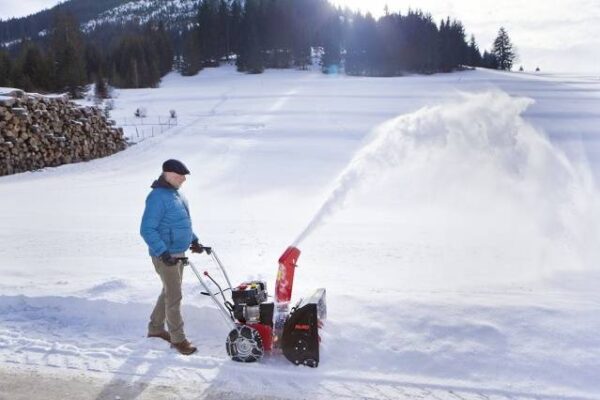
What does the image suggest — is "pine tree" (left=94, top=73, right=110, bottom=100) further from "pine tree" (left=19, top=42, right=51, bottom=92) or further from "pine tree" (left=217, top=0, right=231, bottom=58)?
"pine tree" (left=217, top=0, right=231, bottom=58)

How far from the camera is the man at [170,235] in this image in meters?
5.29

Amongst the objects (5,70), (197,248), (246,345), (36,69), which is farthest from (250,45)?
(246,345)

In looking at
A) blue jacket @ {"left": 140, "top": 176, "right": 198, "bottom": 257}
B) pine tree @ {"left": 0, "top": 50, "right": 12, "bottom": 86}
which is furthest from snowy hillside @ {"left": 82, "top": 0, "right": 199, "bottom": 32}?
blue jacket @ {"left": 140, "top": 176, "right": 198, "bottom": 257}

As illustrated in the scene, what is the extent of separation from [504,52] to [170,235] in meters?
109

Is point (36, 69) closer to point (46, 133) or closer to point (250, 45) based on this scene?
point (250, 45)

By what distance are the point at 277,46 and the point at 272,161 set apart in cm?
6182

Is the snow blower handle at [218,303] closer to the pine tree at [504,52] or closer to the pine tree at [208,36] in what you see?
the pine tree at [208,36]

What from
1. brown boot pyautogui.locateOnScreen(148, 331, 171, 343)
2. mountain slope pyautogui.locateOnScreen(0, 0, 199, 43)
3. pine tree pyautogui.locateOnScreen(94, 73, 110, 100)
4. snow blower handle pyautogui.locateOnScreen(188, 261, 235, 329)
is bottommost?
brown boot pyautogui.locateOnScreen(148, 331, 171, 343)

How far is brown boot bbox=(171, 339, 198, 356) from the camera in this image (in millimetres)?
5609

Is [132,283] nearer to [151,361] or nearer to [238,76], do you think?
[151,361]

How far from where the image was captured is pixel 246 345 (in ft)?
17.4

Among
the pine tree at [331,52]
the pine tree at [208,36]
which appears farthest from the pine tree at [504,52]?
the pine tree at [208,36]

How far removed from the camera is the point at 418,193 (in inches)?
590

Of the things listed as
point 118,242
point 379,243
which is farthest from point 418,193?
point 118,242
